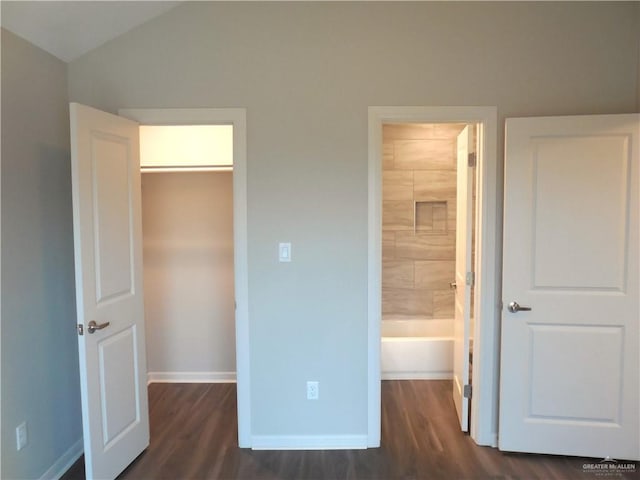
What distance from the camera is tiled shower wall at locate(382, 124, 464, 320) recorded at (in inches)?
153

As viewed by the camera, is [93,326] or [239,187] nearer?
[93,326]

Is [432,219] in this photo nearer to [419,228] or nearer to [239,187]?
[419,228]

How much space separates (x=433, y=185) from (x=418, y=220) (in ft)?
1.28

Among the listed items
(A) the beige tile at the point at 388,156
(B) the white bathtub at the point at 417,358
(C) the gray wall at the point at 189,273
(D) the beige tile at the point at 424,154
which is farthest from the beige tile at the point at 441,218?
(C) the gray wall at the point at 189,273

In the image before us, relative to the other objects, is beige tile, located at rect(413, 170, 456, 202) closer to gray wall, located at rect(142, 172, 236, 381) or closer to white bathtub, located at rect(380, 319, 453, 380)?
white bathtub, located at rect(380, 319, 453, 380)

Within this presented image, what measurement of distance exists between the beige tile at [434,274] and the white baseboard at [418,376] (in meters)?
0.88

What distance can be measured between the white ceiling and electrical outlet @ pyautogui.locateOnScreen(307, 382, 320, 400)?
2.47m

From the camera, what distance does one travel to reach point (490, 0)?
7.41 feet

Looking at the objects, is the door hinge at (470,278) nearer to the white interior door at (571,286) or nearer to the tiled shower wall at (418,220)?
the white interior door at (571,286)

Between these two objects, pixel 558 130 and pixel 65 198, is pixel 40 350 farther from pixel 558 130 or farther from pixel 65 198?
pixel 558 130

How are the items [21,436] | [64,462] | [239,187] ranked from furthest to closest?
[239,187]
[64,462]
[21,436]

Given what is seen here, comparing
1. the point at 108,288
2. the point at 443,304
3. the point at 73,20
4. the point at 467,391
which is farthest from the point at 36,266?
the point at 443,304

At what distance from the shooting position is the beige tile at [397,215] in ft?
12.9

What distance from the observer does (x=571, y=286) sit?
→ 224cm
